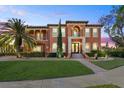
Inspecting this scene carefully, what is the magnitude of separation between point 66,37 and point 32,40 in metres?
8.71

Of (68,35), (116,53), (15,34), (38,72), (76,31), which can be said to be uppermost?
(76,31)

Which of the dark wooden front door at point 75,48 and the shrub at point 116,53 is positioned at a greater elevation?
the dark wooden front door at point 75,48

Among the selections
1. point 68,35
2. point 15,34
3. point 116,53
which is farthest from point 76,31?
point 15,34

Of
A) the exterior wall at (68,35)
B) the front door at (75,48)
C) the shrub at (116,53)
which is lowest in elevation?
the shrub at (116,53)

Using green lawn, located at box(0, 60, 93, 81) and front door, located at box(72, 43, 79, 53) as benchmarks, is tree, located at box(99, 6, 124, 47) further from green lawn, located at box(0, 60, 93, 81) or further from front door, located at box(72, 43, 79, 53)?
green lawn, located at box(0, 60, 93, 81)

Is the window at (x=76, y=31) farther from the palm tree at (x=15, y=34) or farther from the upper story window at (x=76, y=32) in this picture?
the palm tree at (x=15, y=34)

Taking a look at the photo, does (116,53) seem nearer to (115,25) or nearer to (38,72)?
(115,25)

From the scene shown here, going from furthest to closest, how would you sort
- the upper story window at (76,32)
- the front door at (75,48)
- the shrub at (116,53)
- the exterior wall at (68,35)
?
the upper story window at (76,32) < the front door at (75,48) < the exterior wall at (68,35) < the shrub at (116,53)

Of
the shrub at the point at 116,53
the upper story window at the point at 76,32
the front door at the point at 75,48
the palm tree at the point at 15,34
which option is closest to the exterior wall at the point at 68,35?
the upper story window at the point at 76,32

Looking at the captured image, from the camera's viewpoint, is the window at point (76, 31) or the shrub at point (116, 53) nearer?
the shrub at point (116, 53)

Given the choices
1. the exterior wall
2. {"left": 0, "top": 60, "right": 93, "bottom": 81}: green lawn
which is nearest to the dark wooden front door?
the exterior wall
